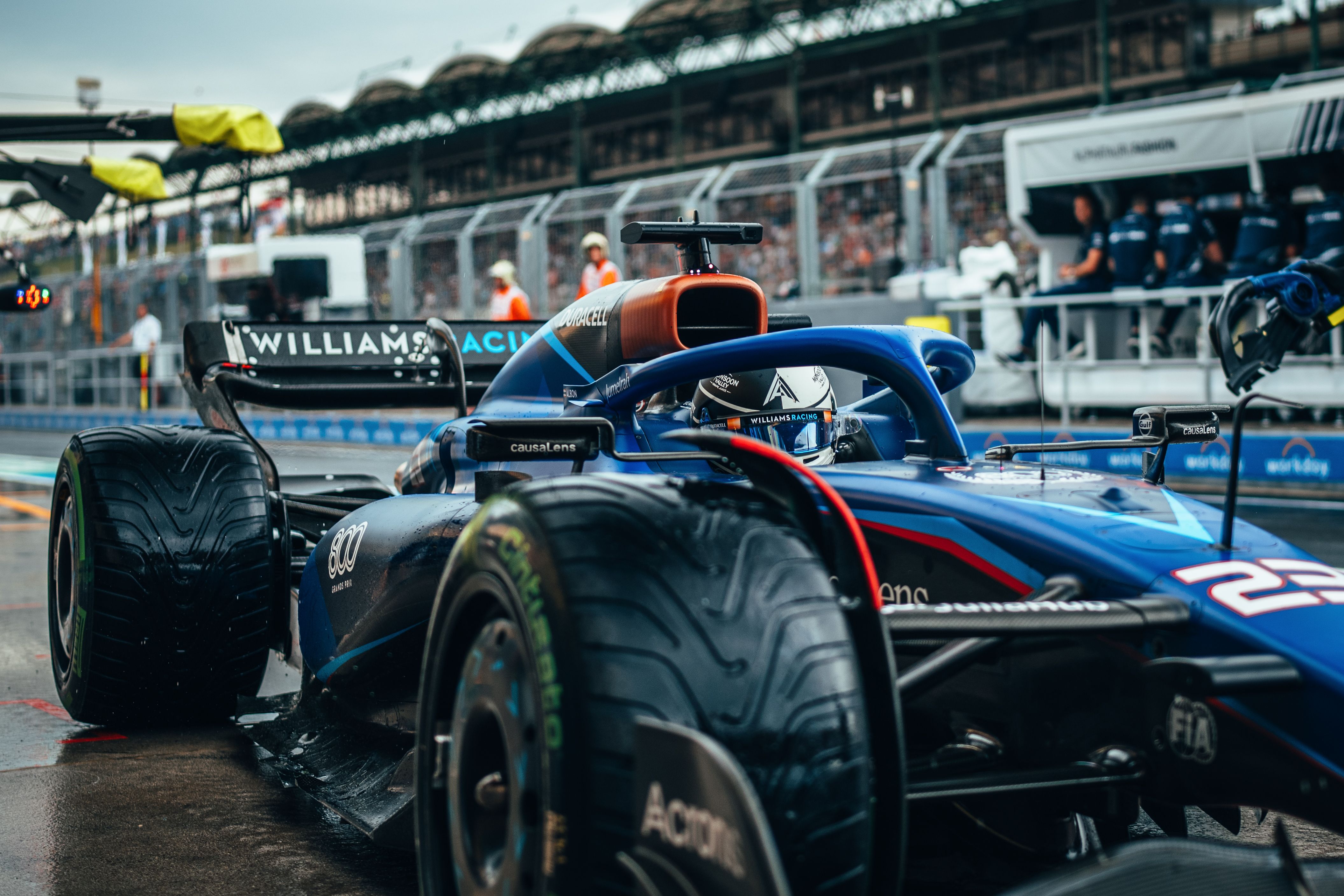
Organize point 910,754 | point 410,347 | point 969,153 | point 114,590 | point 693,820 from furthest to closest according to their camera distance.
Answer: point 969,153, point 410,347, point 114,590, point 910,754, point 693,820

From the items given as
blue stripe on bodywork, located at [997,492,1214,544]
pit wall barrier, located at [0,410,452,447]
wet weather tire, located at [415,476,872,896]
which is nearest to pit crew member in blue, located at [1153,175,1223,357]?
pit wall barrier, located at [0,410,452,447]

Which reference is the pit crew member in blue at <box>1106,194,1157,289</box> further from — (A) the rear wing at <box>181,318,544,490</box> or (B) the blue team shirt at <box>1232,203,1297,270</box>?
(A) the rear wing at <box>181,318,544,490</box>

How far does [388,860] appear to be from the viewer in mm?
3154

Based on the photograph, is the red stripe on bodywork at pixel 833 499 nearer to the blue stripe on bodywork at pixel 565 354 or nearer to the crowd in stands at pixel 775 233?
the blue stripe on bodywork at pixel 565 354

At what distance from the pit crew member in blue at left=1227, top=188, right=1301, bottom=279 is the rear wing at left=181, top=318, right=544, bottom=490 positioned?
8138mm

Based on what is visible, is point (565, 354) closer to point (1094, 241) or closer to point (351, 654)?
point (351, 654)

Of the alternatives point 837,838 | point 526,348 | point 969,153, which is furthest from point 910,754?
point 969,153

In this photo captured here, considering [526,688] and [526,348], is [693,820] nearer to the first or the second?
[526,688]

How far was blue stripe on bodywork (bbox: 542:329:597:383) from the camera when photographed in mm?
3869

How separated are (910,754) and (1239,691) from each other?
744 millimetres

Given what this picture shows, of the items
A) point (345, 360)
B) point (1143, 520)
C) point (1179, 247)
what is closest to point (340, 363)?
point (345, 360)

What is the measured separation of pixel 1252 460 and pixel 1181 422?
884cm

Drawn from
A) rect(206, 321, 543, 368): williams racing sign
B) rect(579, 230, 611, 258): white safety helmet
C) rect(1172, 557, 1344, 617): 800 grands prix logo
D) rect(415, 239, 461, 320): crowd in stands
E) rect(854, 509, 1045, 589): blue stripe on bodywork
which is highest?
rect(415, 239, 461, 320): crowd in stands

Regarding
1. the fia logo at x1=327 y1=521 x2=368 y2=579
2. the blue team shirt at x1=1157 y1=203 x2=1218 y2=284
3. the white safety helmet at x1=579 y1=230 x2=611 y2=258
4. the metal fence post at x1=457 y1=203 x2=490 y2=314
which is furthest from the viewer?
the metal fence post at x1=457 y1=203 x2=490 y2=314
